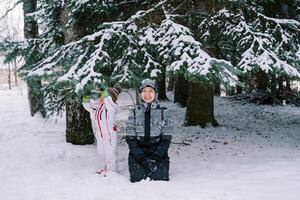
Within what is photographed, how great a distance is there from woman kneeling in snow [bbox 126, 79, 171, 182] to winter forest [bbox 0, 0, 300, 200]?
38cm

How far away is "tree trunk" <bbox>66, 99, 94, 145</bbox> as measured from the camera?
10.0 m

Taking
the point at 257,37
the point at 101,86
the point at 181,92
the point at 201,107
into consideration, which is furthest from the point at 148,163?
the point at 181,92

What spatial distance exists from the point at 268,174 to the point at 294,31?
13.1 feet

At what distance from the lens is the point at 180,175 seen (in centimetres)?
763

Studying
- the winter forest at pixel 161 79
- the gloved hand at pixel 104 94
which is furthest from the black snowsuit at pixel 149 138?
the gloved hand at pixel 104 94

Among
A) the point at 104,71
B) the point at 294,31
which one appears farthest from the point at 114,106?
the point at 294,31

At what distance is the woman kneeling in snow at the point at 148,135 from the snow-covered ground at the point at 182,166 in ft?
1.23

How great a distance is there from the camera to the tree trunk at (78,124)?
1000 centimetres

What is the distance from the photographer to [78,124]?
32.9ft

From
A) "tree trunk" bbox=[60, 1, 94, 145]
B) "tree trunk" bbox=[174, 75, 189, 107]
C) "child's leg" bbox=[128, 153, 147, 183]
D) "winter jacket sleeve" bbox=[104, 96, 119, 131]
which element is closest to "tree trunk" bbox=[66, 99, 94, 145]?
"tree trunk" bbox=[60, 1, 94, 145]

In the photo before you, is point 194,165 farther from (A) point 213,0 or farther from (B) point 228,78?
(A) point 213,0

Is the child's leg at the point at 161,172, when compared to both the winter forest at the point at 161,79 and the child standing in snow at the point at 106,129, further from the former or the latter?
the child standing in snow at the point at 106,129

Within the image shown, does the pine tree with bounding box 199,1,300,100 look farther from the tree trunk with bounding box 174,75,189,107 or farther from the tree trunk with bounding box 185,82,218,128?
the tree trunk with bounding box 174,75,189,107

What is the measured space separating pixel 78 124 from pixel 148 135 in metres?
3.22
